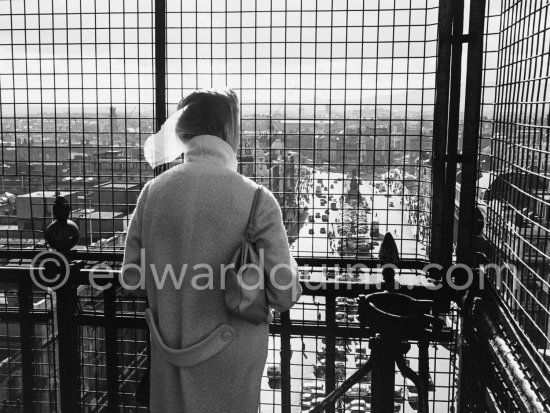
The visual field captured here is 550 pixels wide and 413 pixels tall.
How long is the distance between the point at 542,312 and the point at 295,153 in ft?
6.73

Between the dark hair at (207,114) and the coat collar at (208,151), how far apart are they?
0.09 feet

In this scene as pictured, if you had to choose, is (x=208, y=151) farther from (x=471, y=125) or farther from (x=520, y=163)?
(x=471, y=125)

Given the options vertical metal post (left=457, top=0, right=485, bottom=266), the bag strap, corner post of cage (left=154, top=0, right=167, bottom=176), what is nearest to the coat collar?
the bag strap

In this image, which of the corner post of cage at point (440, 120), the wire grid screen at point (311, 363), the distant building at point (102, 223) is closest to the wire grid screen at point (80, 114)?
the distant building at point (102, 223)

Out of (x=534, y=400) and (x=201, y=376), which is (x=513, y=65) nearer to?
(x=534, y=400)

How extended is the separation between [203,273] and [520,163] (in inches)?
53.1

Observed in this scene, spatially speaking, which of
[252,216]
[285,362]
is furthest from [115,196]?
[252,216]

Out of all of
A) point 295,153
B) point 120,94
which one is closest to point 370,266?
point 295,153

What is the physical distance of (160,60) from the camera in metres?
3.25

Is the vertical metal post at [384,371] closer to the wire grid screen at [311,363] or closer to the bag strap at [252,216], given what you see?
the wire grid screen at [311,363]

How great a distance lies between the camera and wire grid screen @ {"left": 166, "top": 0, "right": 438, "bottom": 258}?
3.35m

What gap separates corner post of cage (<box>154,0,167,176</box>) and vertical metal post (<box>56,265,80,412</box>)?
→ 117cm

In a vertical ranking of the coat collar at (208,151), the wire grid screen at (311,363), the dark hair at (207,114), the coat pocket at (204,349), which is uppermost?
the dark hair at (207,114)

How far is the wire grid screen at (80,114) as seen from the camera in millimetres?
3602
